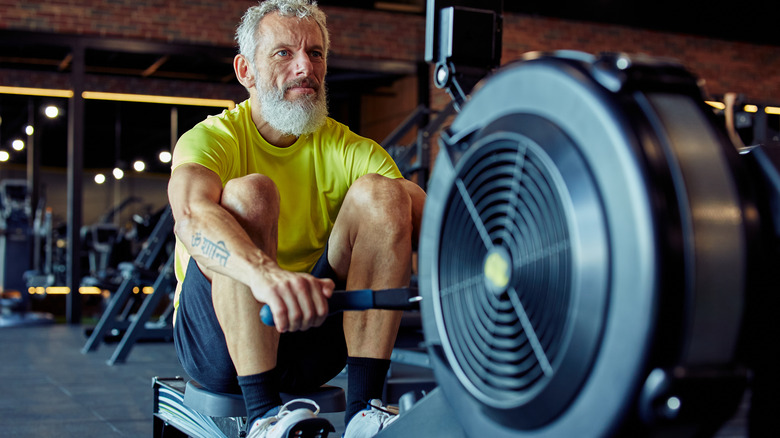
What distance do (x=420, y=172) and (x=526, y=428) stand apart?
354cm

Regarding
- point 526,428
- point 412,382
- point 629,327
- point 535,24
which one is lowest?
point 412,382

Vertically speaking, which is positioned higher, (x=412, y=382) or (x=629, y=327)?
(x=629, y=327)

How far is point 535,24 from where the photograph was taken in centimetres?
735

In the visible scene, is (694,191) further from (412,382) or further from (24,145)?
(24,145)

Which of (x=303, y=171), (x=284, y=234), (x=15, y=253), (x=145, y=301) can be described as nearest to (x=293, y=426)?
(x=284, y=234)

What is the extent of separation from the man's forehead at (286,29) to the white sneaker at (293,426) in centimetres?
74

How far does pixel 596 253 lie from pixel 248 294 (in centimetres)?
73

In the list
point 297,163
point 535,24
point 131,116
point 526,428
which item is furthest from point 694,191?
point 131,116

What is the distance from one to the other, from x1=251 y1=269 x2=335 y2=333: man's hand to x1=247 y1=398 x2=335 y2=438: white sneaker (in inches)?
9.4

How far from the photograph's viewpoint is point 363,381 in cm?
142

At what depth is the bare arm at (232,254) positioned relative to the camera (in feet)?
3.32

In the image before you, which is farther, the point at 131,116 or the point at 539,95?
the point at 131,116

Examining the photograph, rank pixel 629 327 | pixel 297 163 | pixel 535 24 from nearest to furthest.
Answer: pixel 629 327 < pixel 297 163 < pixel 535 24

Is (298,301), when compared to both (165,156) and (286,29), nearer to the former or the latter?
(286,29)
